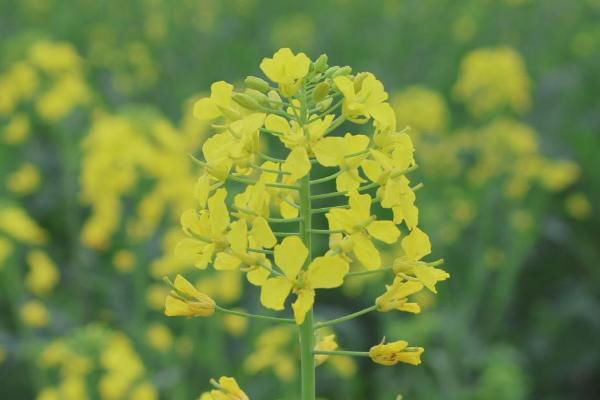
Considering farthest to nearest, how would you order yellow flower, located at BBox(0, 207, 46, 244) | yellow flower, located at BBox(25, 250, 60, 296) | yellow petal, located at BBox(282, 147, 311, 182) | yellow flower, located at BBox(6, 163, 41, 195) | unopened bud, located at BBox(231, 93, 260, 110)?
yellow flower, located at BBox(6, 163, 41, 195) → yellow flower, located at BBox(25, 250, 60, 296) → yellow flower, located at BBox(0, 207, 46, 244) → unopened bud, located at BBox(231, 93, 260, 110) → yellow petal, located at BBox(282, 147, 311, 182)

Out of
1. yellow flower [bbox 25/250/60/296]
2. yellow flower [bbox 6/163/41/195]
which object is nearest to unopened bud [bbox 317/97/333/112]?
yellow flower [bbox 25/250/60/296]

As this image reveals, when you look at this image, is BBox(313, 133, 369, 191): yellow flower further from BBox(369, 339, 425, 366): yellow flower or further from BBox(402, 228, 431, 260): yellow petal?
BBox(369, 339, 425, 366): yellow flower

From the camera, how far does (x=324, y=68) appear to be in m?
1.79

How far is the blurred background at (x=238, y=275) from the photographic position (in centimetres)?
453

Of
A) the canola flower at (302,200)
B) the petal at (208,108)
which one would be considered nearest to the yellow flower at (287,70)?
the canola flower at (302,200)

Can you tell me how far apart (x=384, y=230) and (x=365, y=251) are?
40 millimetres

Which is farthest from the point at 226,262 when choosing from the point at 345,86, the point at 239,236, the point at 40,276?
the point at 40,276

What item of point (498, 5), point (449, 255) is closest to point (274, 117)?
point (449, 255)

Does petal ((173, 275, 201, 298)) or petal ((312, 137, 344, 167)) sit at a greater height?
petal ((312, 137, 344, 167))

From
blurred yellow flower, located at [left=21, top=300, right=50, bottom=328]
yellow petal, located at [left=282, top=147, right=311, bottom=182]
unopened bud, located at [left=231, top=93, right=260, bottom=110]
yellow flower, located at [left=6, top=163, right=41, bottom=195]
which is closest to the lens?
yellow petal, located at [left=282, top=147, right=311, bottom=182]

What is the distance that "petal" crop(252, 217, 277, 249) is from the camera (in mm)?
1618

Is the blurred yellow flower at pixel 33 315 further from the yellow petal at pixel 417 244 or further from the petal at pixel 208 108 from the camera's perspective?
the yellow petal at pixel 417 244

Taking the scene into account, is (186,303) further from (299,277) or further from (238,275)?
Result: (238,275)

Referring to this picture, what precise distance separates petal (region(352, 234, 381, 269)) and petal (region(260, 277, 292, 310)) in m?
0.11
